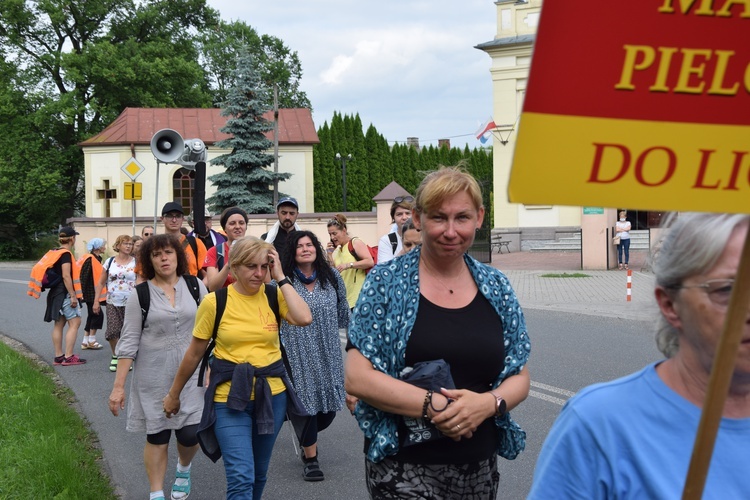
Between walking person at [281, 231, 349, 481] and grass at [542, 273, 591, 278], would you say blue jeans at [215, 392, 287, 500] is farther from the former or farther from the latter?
grass at [542, 273, 591, 278]

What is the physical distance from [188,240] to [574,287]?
13.3 m

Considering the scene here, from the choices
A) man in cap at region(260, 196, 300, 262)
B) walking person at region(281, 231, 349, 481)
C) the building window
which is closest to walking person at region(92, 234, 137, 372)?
man in cap at region(260, 196, 300, 262)

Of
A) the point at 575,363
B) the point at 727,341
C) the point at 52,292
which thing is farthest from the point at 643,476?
the point at 52,292

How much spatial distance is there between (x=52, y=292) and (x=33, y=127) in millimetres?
38041

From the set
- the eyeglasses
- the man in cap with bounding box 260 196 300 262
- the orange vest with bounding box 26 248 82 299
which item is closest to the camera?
the eyeglasses

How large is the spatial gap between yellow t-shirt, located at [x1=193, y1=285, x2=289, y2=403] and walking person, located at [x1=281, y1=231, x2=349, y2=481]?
1.14 meters

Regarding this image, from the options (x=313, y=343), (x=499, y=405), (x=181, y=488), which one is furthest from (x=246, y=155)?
(x=499, y=405)

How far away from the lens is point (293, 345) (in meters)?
6.67

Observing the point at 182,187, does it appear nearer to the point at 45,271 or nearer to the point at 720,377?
the point at 45,271

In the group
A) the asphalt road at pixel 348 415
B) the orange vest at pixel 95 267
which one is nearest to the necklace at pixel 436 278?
the asphalt road at pixel 348 415

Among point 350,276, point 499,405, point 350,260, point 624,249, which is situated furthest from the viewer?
point 624,249

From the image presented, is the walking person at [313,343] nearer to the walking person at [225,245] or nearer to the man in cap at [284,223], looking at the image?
the man in cap at [284,223]

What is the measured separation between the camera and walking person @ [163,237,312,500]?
17.0ft

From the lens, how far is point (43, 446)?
6832 millimetres
